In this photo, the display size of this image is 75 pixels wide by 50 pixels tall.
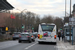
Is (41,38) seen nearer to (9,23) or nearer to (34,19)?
(9,23)

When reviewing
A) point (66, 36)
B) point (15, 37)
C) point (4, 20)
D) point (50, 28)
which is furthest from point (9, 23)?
point (50, 28)

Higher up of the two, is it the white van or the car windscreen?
the car windscreen

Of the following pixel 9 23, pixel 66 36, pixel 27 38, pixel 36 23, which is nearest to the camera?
pixel 27 38

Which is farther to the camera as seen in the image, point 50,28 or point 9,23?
point 9,23

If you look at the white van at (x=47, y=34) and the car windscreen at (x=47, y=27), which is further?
the car windscreen at (x=47, y=27)

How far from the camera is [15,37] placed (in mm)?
36625

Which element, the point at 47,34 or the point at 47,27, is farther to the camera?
the point at 47,27

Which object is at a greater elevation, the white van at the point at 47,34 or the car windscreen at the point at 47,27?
the car windscreen at the point at 47,27

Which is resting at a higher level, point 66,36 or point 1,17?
point 1,17

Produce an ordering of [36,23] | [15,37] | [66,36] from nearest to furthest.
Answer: [66,36] → [15,37] → [36,23]

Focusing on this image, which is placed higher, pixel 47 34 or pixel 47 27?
pixel 47 27

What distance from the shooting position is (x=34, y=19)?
295 feet

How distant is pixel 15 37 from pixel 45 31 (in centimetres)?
1505

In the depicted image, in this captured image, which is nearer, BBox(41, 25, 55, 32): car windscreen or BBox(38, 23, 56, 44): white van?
BBox(38, 23, 56, 44): white van
